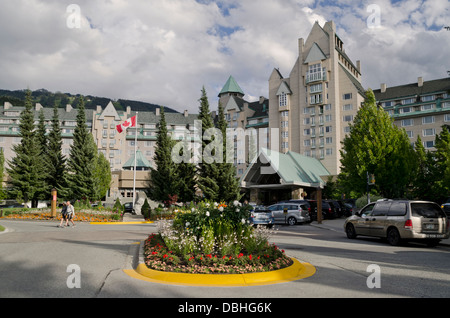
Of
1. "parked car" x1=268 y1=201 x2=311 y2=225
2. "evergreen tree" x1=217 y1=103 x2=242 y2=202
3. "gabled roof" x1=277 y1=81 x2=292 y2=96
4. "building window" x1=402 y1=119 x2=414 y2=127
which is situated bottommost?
"parked car" x1=268 y1=201 x2=311 y2=225

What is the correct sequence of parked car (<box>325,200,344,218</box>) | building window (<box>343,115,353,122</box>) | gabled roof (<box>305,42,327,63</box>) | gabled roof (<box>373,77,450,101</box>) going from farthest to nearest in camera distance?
1. gabled roof (<box>373,77,450,101</box>)
2. gabled roof (<box>305,42,327,63</box>)
3. building window (<box>343,115,353,122</box>)
4. parked car (<box>325,200,344,218</box>)

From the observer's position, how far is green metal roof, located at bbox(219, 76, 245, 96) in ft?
326

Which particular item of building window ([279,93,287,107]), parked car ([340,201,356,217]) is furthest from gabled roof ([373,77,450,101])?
parked car ([340,201,356,217])

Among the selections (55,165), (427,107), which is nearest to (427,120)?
(427,107)

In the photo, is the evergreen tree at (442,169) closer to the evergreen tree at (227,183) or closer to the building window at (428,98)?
the evergreen tree at (227,183)

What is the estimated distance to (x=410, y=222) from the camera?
13859mm

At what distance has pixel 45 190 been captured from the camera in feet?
151

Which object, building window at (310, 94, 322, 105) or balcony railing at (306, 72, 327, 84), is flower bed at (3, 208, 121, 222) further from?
balcony railing at (306, 72, 327, 84)

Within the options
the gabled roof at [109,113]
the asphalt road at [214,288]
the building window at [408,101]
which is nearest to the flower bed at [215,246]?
the asphalt road at [214,288]

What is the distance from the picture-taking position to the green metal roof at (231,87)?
99312mm

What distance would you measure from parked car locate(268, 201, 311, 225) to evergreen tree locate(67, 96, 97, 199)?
27246 mm
